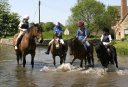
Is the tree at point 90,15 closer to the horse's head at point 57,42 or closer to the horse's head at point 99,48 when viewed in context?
the horse's head at point 57,42

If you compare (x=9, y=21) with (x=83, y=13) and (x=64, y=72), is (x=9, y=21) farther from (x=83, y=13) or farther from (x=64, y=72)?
(x=64, y=72)

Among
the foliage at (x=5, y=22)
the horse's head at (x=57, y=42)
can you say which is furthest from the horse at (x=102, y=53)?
the foliage at (x=5, y=22)

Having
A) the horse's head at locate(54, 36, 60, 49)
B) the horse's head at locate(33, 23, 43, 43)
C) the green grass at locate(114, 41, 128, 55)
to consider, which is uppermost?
the horse's head at locate(33, 23, 43, 43)

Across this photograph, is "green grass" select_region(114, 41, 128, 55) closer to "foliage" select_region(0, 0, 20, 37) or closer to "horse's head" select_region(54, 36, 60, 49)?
"horse's head" select_region(54, 36, 60, 49)

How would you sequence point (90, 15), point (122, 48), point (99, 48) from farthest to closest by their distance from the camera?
point (90, 15) < point (122, 48) < point (99, 48)

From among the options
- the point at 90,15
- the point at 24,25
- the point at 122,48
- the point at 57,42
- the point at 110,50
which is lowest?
A: the point at 122,48

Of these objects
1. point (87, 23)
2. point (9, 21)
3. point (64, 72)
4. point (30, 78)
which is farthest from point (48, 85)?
point (87, 23)

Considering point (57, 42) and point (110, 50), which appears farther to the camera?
point (57, 42)

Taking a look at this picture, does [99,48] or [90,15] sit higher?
[90,15]

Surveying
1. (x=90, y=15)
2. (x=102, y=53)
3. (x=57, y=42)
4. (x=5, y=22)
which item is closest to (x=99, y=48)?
(x=102, y=53)

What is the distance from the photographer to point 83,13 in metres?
58.9

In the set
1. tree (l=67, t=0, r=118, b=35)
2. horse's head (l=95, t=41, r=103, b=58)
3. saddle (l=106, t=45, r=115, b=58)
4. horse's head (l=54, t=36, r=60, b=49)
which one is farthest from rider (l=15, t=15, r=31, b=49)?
tree (l=67, t=0, r=118, b=35)

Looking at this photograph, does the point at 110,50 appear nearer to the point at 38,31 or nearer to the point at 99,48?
the point at 99,48

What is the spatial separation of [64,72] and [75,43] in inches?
64.7
